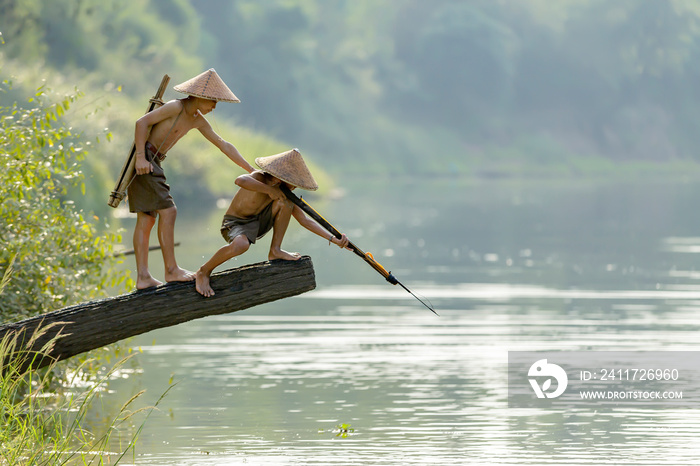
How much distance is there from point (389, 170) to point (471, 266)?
6022 centimetres

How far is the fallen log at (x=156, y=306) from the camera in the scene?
964cm

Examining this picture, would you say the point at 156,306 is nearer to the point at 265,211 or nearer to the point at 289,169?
the point at 265,211

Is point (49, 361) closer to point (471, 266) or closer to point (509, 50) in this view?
point (471, 266)

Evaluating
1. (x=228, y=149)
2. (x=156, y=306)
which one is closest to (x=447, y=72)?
(x=228, y=149)

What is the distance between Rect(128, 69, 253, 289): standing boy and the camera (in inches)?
388

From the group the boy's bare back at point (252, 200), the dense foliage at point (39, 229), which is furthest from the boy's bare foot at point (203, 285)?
the dense foliage at point (39, 229)

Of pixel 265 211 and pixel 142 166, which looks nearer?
pixel 142 166

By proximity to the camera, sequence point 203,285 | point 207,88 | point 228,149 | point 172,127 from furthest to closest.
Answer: point 228,149, point 172,127, point 207,88, point 203,285

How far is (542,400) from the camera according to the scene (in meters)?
13.7

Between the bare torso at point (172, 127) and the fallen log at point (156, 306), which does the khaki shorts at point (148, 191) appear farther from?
the fallen log at point (156, 306)

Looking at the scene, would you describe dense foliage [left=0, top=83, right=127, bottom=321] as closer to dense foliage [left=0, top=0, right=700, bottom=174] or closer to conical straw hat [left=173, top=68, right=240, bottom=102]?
conical straw hat [left=173, top=68, right=240, bottom=102]

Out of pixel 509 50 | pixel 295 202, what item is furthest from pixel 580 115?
pixel 295 202

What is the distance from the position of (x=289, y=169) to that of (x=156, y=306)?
4.56 feet

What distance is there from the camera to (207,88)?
9.90m
